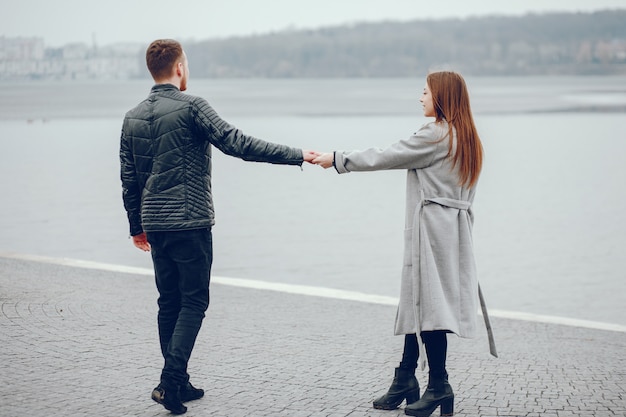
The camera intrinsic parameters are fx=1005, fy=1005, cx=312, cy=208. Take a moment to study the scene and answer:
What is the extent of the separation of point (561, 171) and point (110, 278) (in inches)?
1235

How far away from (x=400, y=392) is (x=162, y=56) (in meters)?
2.13

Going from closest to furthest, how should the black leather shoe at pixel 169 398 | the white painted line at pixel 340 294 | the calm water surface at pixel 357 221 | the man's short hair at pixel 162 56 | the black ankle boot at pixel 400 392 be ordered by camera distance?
the black leather shoe at pixel 169 398
the man's short hair at pixel 162 56
the black ankle boot at pixel 400 392
the white painted line at pixel 340 294
the calm water surface at pixel 357 221

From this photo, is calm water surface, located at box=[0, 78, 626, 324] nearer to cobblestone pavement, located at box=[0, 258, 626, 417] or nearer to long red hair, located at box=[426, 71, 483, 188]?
cobblestone pavement, located at box=[0, 258, 626, 417]

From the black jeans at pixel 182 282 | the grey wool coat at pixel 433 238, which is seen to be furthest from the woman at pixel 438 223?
the black jeans at pixel 182 282

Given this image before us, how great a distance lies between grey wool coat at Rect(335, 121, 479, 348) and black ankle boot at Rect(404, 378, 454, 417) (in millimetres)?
305

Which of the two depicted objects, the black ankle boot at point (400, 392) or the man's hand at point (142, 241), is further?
the man's hand at point (142, 241)

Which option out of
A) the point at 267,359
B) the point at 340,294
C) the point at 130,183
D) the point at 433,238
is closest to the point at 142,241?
the point at 130,183

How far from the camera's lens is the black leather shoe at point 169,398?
500cm

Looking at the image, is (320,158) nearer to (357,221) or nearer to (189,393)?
(189,393)

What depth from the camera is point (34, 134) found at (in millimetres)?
64188

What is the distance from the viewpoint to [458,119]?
5070 mm

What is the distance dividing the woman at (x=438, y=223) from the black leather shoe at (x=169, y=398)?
1.17 meters

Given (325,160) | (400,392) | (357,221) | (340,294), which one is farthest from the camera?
(357,221)

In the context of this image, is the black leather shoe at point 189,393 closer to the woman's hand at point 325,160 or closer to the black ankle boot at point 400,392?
the black ankle boot at point 400,392
